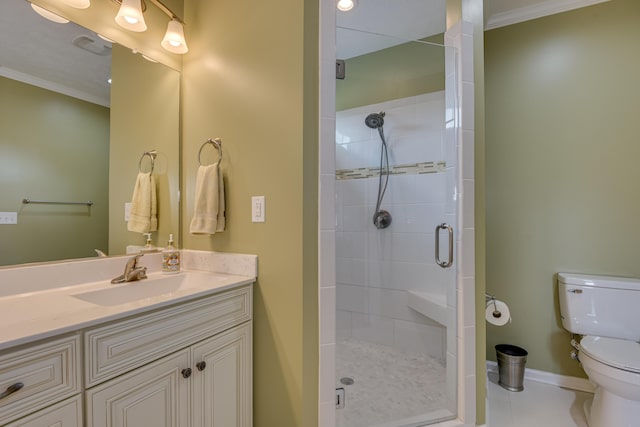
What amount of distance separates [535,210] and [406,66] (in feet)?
4.56

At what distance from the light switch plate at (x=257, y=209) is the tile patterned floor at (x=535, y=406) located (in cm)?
165

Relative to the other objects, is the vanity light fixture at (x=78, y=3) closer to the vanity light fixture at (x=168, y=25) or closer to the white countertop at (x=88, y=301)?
the vanity light fixture at (x=168, y=25)

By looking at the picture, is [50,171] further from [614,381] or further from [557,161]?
[557,161]

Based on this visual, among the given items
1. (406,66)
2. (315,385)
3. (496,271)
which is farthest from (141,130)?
(496,271)

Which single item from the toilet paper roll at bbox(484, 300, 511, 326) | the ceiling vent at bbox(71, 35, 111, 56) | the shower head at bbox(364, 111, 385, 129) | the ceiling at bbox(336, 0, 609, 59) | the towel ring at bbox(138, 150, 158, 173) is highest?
the ceiling at bbox(336, 0, 609, 59)

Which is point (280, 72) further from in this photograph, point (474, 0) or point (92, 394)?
point (92, 394)

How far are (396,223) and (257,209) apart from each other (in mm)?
1036

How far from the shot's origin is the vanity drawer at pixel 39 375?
626 mm

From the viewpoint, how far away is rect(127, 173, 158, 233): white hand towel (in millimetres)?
1424

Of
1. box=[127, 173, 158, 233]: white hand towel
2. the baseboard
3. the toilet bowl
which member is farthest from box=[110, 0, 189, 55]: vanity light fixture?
the baseboard

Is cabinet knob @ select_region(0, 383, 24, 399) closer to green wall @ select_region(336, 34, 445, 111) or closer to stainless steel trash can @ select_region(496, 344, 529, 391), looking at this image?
green wall @ select_region(336, 34, 445, 111)

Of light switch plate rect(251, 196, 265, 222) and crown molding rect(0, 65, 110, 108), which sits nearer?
crown molding rect(0, 65, 110, 108)

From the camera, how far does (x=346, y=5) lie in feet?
5.98

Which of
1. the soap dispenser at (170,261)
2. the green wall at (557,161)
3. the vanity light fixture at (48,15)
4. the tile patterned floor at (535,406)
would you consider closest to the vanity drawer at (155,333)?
the soap dispenser at (170,261)
